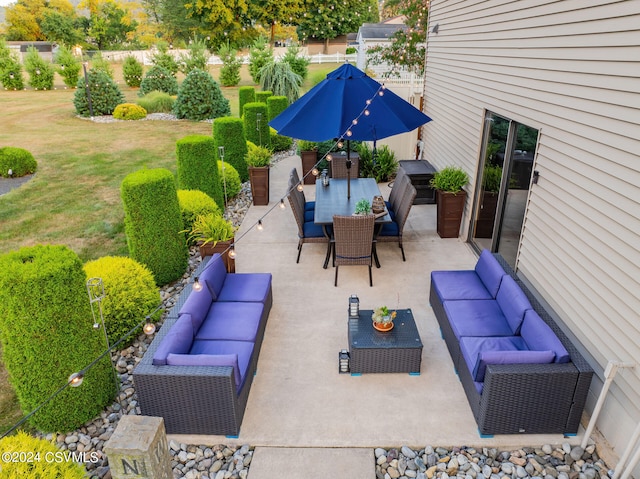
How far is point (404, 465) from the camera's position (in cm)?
353

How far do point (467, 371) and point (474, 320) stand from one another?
2.11ft

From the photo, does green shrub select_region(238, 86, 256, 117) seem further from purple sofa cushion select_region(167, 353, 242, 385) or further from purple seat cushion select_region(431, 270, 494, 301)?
purple sofa cushion select_region(167, 353, 242, 385)

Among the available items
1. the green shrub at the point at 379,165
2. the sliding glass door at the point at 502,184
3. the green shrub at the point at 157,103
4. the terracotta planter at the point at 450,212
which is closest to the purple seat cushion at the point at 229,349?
the sliding glass door at the point at 502,184

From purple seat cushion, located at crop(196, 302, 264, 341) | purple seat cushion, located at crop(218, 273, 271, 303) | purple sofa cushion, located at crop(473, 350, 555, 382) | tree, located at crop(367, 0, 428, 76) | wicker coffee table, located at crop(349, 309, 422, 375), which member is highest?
tree, located at crop(367, 0, 428, 76)

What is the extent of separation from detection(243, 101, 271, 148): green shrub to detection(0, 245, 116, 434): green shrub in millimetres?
8623

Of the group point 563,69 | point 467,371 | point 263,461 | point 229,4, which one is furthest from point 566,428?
point 229,4

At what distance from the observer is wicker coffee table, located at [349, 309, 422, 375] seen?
431 cm

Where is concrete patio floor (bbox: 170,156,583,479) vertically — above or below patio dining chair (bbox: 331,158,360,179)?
below


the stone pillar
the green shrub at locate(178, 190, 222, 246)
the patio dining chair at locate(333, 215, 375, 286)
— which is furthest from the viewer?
the green shrub at locate(178, 190, 222, 246)

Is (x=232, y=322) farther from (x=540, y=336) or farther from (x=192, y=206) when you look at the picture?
(x=192, y=206)

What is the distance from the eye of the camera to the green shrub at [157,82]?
22031 millimetres

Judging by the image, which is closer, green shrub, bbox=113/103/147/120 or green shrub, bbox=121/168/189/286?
green shrub, bbox=121/168/189/286

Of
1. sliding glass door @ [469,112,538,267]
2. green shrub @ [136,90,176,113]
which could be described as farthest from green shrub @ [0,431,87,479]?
green shrub @ [136,90,176,113]

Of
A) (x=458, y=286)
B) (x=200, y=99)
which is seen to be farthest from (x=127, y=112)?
(x=458, y=286)
